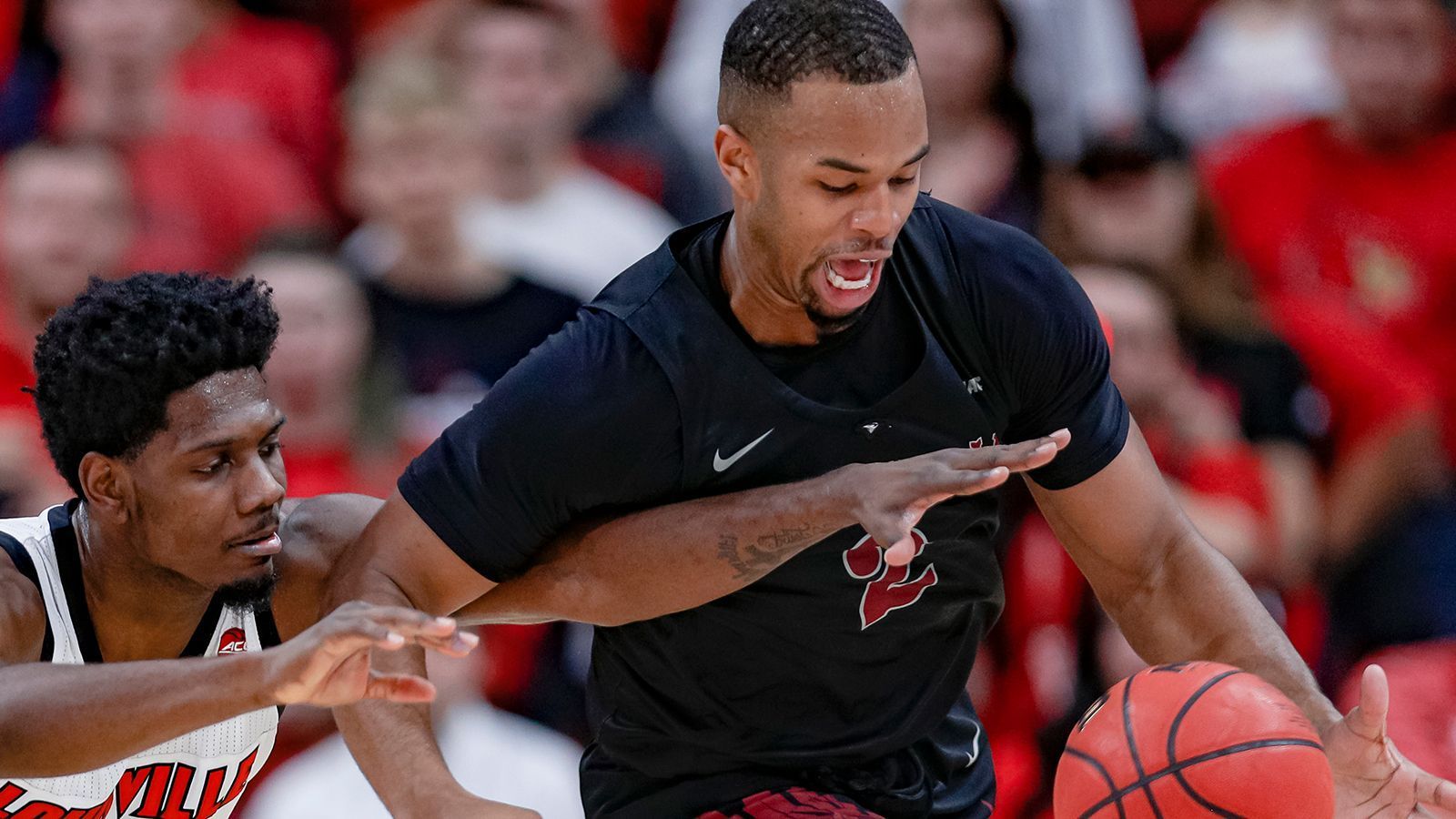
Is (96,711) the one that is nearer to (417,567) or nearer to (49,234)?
(417,567)

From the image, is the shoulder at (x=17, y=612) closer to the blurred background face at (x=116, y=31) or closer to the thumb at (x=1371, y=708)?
the thumb at (x=1371, y=708)

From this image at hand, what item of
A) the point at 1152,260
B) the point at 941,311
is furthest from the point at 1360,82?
the point at 941,311

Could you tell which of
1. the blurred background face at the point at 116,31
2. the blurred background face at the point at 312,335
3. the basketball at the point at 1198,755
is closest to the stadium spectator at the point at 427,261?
the blurred background face at the point at 312,335

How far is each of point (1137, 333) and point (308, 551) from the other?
3165mm

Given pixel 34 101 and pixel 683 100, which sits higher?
pixel 34 101

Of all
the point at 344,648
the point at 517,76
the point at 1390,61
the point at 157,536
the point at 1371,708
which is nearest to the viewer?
the point at 344,648

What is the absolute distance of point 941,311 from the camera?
11.1 ft

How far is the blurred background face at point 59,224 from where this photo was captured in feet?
20.3

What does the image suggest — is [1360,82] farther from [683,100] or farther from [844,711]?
[844,711]

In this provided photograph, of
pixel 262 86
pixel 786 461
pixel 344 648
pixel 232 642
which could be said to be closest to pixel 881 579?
pixel 786 461

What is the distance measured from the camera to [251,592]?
3447 mm

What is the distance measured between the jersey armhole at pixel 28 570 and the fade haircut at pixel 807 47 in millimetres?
1646

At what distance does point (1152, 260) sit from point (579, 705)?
2488 mm

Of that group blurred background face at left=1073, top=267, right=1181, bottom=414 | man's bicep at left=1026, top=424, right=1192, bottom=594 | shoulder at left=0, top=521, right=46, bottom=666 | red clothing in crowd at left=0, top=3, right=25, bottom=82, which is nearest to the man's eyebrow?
man's bicep at left=1026, top=424, right=1192, bottom=594
